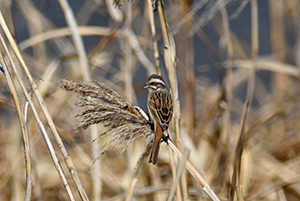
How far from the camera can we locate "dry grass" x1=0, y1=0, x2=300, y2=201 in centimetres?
165

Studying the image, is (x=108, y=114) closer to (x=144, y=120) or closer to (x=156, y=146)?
(x=144, y=120)

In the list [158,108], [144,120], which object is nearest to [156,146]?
[144,120]

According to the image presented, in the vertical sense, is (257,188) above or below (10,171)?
below

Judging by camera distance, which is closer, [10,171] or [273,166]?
[10,171]

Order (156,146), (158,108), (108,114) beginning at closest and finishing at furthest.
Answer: (108,114), (156,146), (158,108)

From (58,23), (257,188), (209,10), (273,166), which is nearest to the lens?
(209,10)

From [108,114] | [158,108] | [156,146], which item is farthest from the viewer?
[158,108]

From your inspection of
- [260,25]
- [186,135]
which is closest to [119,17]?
[186,135]

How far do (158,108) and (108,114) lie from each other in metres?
0.37

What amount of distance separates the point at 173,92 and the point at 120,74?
111 centimetres

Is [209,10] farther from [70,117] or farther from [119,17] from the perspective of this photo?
[70,117]

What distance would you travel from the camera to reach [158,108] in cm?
180

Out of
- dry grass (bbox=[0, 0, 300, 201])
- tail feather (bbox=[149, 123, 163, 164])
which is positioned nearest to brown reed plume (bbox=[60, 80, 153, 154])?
dry grass (bbox=[0, 0, 300, 201])

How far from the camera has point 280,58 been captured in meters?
3.06
